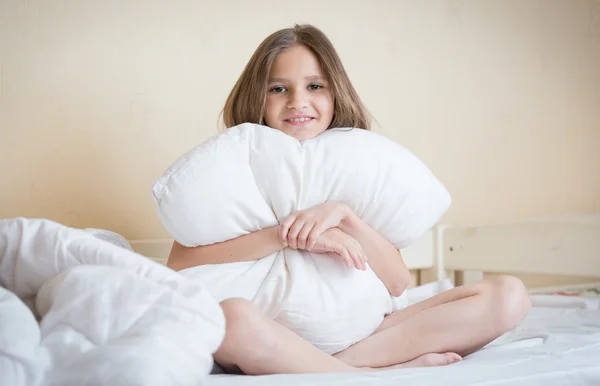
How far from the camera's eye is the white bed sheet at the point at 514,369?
31.1 inches

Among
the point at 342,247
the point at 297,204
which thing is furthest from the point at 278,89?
the point at 342,247

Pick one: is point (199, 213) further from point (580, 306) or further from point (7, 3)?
point (580, 306)

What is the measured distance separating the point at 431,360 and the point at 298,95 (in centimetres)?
55

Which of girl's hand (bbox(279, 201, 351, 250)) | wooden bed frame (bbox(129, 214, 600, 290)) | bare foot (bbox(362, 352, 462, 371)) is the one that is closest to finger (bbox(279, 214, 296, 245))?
girl's hand (bbox(279, 201, 351, 250))

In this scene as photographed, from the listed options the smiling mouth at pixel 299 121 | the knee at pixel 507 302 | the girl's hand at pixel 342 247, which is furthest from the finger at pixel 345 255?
the smiling mouth at pixel 299 121

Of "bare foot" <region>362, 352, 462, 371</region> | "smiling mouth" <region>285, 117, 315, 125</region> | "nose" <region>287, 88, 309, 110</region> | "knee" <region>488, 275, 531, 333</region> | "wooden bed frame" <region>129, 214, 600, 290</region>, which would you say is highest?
"nose" <region>287, 88, 309, 110</region>

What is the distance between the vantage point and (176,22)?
5.16ft

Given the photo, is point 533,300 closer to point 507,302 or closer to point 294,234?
point 507,302

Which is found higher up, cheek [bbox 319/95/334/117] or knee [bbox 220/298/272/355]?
cheek [bbox 319/95/334/117]

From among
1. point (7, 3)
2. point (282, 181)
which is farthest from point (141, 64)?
point (282, 181)

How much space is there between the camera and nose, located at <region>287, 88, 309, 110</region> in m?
1.25

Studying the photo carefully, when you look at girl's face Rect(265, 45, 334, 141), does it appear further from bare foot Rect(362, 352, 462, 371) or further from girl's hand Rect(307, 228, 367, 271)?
bare foot Rect(362, 352, 462, 371)

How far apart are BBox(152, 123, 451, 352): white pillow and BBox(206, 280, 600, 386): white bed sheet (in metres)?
0.15

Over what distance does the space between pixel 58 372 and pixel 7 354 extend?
0.05 m
